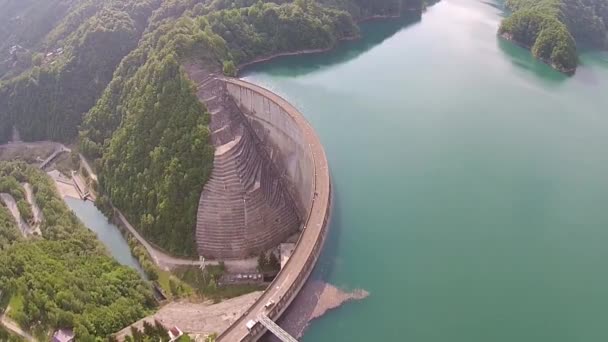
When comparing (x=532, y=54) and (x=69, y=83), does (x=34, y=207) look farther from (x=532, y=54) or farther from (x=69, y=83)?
(x=532, y=54)

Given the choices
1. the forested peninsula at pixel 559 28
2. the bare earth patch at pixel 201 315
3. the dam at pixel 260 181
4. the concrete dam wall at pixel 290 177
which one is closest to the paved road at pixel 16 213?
the dam at pixel 260 181

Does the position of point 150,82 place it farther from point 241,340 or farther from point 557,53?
point 557,53

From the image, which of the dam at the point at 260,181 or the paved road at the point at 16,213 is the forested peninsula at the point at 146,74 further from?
the paved road at the point at 16,213

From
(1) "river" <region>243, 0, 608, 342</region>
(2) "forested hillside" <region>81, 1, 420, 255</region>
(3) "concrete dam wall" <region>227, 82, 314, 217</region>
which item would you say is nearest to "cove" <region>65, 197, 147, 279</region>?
(2) "forested hillside" <region>81, 1, 420, 255</region>

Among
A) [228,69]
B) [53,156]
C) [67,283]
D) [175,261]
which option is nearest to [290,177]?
[175,261]

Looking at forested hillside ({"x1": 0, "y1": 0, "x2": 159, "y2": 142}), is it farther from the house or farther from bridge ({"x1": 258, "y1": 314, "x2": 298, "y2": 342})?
bridge ({"x1": 258, "y1": 314, "x2": 298, "y2": 342})

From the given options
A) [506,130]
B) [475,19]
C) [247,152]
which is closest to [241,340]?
[247,152]
